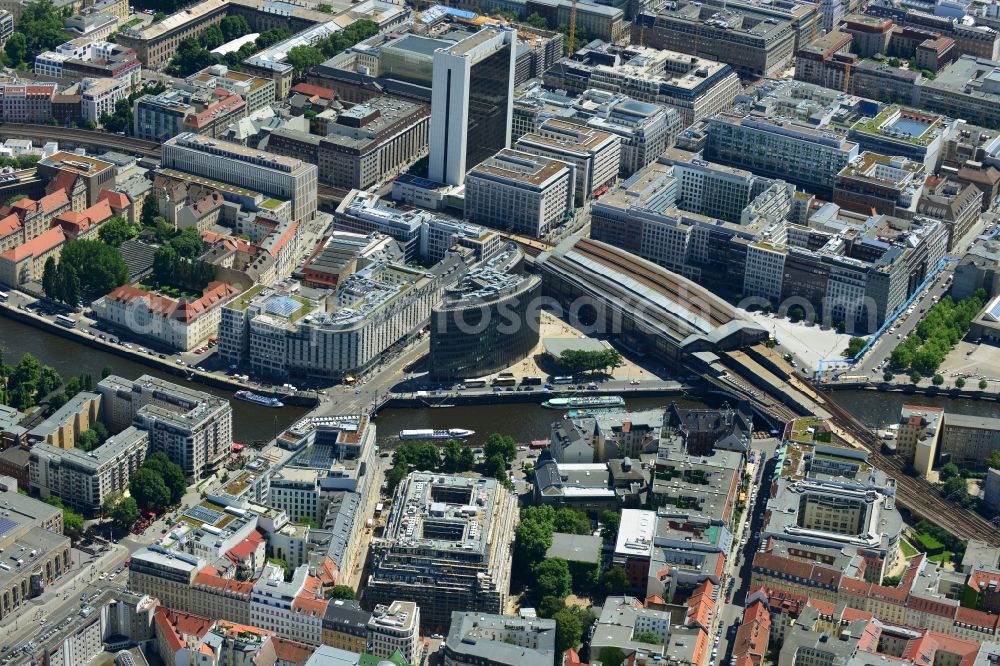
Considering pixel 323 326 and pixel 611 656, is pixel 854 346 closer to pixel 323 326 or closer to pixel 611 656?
pixel 323 326

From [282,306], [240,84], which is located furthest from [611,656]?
[240,84]

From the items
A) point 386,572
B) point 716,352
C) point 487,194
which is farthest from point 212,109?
point 386,572

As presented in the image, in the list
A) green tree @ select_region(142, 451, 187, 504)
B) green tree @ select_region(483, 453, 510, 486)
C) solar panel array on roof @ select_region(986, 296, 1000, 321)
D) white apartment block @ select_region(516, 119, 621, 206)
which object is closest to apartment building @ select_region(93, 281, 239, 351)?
green tree @ select_region(142, 451, 187, 504)

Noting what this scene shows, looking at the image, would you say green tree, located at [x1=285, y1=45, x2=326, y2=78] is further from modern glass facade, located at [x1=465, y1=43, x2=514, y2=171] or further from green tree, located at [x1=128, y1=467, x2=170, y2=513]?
green tree, located at [x1=128, y1=467, x2=170, y2=513]

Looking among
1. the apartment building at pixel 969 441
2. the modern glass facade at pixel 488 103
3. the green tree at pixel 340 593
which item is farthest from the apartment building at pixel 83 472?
the apartment building at pixel 969 441

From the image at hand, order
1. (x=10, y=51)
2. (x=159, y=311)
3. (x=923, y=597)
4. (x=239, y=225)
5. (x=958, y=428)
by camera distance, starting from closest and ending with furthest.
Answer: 1. (x=923, y=597)
2. (x=958, y=428)
3. (x=159, y=311)
4. (x=239, y=225)
5. (x=10, y=51)

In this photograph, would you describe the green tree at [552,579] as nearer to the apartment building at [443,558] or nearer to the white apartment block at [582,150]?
the apartment building at [443,558]

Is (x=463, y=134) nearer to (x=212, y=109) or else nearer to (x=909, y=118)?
(x=212, y=109)
